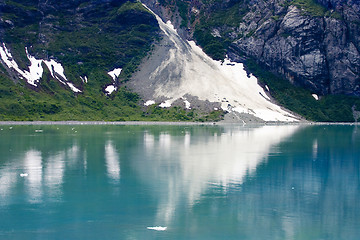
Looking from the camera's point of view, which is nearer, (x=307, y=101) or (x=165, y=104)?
(x=165, y=104)

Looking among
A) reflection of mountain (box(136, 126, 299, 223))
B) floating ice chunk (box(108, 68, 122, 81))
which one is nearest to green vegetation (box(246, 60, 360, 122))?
floating ice chunk (box(108, 68, 122, 81))

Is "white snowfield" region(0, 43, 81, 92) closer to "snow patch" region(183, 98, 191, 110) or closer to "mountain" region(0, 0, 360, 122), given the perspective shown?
"mountain" region(0, 0, 360, 122)

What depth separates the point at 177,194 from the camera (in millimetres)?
35375

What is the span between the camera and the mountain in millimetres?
152750

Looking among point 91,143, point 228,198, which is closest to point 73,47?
point 91,143

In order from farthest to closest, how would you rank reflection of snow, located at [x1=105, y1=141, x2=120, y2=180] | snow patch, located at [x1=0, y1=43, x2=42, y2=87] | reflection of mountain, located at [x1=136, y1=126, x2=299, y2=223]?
snow patch, located at [x1=0, y1=43, x2=42, y2=87] → reflection of snow, located at [x1=105, y1=141, x2=120, y2=180] → reflection of mountain, located at [x1=136, y1=126, x2=299, y2=223]

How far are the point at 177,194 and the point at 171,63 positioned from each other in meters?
143

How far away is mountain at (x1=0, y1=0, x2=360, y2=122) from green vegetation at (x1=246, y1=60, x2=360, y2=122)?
0.45 m

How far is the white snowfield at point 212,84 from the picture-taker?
15600 cm

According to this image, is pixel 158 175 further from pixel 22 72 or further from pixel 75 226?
pixel 22 72

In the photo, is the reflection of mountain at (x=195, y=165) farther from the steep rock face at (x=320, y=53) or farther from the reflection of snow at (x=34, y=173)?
the steep rock face at (x=320, y=53)

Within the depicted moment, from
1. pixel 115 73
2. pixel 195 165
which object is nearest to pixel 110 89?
pixel 115 73

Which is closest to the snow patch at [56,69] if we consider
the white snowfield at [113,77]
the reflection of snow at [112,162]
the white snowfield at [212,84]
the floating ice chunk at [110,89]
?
the floating ice chunk at [110,89]

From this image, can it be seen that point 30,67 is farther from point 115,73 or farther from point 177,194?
point 177,194
